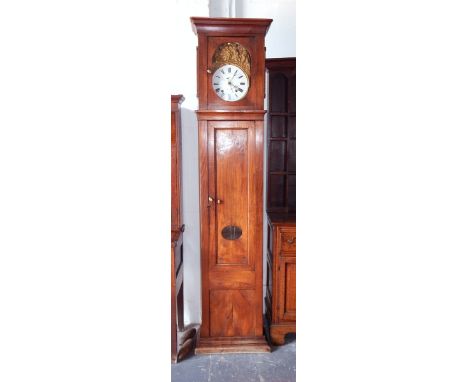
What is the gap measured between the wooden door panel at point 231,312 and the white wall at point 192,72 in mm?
370

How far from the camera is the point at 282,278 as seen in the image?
93.7 inches

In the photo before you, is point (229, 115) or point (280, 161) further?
point (280, 161)

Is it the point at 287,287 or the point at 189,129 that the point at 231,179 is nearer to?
the point at 189,129

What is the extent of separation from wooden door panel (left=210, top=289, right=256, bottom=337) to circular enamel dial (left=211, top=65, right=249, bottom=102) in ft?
3.60

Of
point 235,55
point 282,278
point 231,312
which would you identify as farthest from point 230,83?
point 231,312

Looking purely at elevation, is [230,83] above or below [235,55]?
below

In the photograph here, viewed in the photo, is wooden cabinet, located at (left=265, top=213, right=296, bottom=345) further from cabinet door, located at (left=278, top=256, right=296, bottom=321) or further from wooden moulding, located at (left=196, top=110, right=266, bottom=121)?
wooden moulding, located at (left=196, top=110, right=266, bottom=121)

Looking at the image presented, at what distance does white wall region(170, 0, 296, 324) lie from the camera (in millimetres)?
2513

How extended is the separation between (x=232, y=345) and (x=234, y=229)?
66cm
